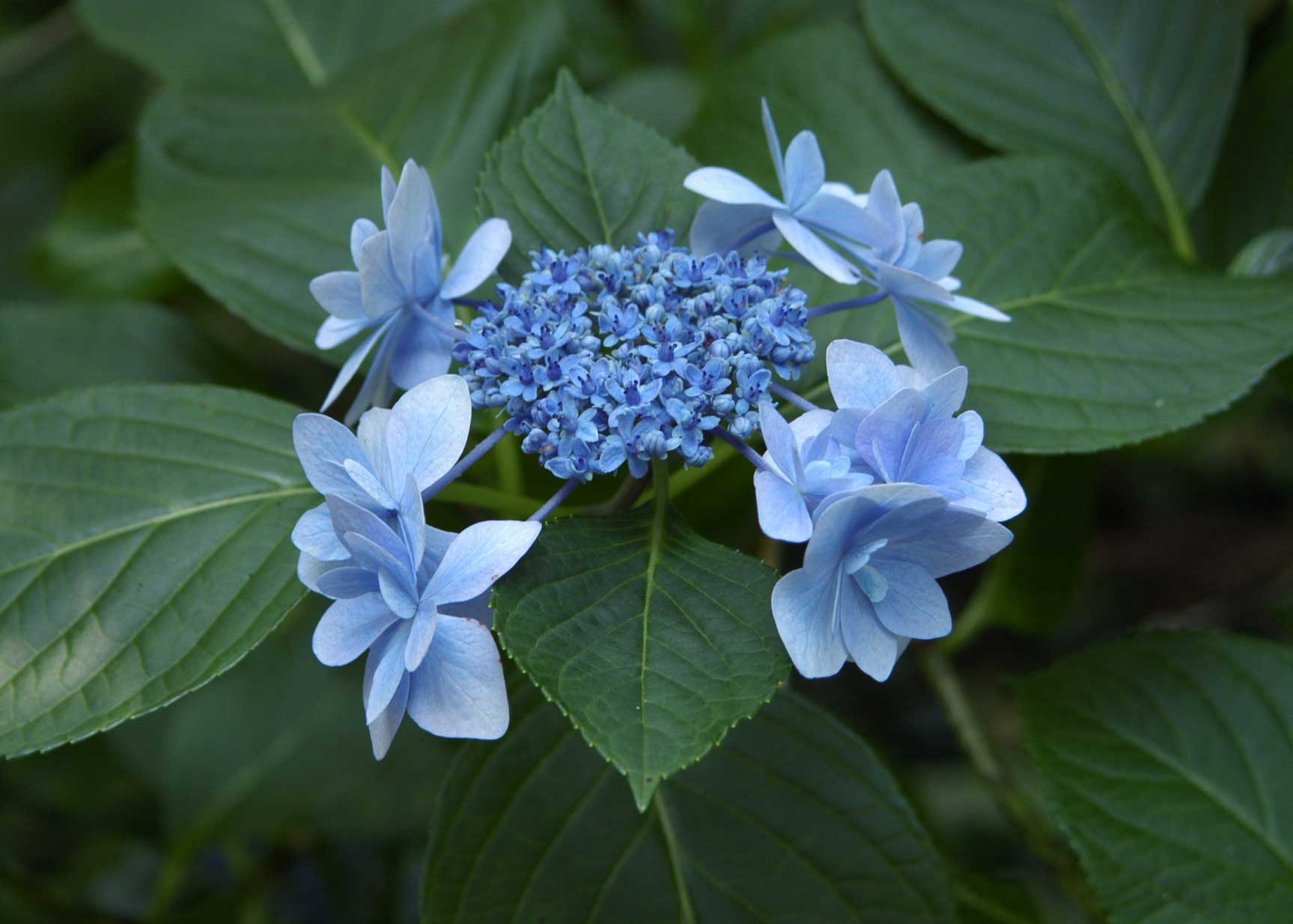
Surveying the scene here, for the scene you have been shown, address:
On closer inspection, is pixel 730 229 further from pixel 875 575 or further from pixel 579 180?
pixel 875 575

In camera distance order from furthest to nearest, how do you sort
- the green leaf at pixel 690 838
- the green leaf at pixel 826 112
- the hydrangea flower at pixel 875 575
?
the green leaf at pixel 826 112, the green leaf at pixel 690 838, the hydrangea flower at pixel 875 575

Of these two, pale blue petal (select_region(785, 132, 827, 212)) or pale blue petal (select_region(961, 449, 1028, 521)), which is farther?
pale blue petal (select_region(785, 132, 827, 212))

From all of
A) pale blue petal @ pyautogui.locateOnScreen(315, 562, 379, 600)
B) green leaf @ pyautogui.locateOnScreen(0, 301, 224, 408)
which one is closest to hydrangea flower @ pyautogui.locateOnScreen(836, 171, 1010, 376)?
pale blue petal @ pyautogui.locateOnScreen(315, 562, 379, 600)

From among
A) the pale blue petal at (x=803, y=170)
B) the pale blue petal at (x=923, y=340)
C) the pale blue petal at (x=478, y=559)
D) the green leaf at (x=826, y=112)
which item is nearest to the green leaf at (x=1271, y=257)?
the green leaf at (x=826, y=112)

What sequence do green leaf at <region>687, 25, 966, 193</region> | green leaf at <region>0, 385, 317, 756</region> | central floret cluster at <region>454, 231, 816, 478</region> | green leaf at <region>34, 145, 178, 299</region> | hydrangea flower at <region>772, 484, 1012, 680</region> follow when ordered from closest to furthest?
1. hydrangea flower at <region>772, 484, 1012, 680</region>
2. central floret cluster at <region>454, 231, 816, 478</region>
3. green leaf at <region>0, 385, 317, 756</region>
4. green leaf at <region>687, 25, 966, 193</region>
5. green leaf at <region>34, 145, 178, 299</region>

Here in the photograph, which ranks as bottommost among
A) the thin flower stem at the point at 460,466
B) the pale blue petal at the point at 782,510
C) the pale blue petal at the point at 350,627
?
the pale blue petal at the point at 350,627

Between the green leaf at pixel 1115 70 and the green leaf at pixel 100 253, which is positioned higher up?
the green leaf at pixel 1115 70

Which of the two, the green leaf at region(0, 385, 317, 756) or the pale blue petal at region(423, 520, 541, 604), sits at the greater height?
the pale blue petal at region(423, 520, 541, 604)

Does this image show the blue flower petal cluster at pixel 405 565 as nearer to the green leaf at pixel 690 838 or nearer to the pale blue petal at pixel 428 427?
the pale blue petal at pixel 428 427

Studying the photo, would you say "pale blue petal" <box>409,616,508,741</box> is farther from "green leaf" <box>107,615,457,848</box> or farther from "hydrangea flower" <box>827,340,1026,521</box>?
"green leaf" <box>107,615,457,848</box>
